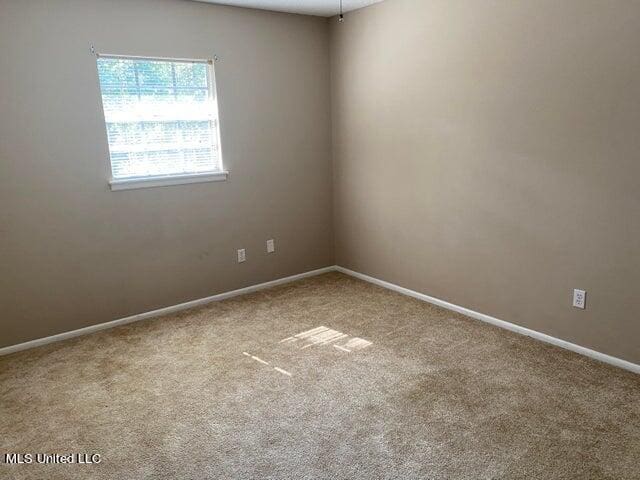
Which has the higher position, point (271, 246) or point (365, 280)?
point (271, 246)

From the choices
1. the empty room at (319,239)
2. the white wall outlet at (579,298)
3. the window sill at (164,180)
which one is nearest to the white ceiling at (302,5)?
the empty room at (319,239)

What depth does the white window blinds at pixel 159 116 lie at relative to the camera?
3.49 m

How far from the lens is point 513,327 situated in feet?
11.0

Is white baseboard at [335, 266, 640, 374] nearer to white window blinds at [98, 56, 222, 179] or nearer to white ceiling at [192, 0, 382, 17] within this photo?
white window blinds at [98, 56, 222, 179]

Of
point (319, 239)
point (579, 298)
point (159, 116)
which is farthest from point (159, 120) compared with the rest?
point (579, 298)

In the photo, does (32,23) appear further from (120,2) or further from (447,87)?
(447,87)

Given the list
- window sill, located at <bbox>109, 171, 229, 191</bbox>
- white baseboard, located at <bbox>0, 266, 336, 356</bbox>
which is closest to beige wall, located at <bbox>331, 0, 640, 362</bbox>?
white baseboard, located at <bbox>0, 266, 336, 356</bbox>

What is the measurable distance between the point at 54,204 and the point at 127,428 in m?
1.75

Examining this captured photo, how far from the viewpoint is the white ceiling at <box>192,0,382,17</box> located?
12.4ft

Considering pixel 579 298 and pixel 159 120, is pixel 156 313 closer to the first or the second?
pixel 159 120

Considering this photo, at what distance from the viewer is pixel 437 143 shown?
366cm

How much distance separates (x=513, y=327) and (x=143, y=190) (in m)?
2.89

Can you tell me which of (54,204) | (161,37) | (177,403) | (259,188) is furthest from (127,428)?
(161,37)

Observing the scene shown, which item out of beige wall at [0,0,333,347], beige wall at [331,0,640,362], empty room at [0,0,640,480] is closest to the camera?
empty room at [0,0,640,480]
